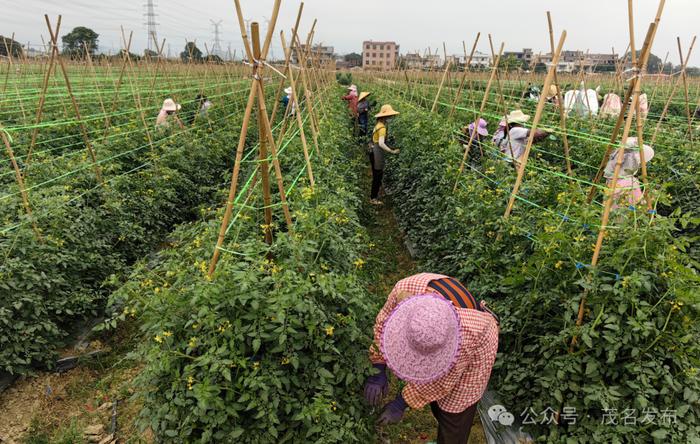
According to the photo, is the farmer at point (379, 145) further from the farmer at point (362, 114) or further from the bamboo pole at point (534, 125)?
the farmer at point (362, 114)

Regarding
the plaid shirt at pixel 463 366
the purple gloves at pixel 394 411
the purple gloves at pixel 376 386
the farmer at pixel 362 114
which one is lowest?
the purple gloves at pixel 394 411

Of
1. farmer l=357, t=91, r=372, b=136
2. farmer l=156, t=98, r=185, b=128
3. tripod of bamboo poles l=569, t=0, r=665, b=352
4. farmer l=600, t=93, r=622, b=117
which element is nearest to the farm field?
tripod of bamboo poles l=569, t=0, r=665, b=352

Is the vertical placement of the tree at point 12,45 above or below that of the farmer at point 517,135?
above

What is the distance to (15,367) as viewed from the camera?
3002 mm

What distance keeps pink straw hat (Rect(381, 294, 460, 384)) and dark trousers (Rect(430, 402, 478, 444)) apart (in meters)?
0.51

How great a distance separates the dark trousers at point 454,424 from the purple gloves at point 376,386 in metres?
0.32

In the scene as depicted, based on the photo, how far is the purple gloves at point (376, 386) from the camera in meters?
2.42

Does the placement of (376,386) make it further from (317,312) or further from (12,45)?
(12,45)

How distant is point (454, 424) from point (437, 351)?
0.74 metres

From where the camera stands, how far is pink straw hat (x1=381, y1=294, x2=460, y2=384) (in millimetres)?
1800

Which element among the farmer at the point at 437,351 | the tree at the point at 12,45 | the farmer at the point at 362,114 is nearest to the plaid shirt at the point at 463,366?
the farmer at the point at 437,351

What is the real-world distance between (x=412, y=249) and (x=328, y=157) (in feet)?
5.36

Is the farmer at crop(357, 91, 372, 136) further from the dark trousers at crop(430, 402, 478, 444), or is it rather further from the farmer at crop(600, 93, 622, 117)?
the dark trousers at crop(430, 402, 478, 444)

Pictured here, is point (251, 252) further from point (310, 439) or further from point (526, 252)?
point (526, 252)
